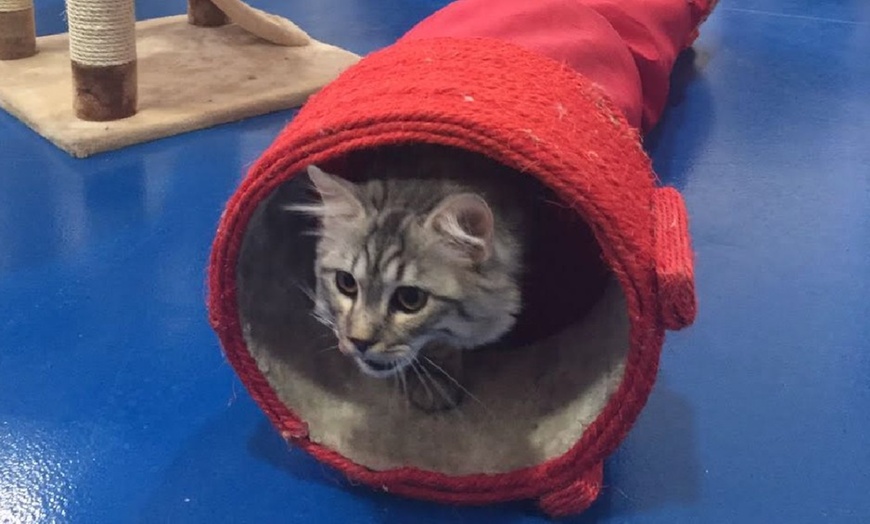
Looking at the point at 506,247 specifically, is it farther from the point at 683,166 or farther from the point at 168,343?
the point at 683,166

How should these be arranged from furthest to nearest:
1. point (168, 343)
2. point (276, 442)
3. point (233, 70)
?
point (233, 70)
point (168, 343)
point (276, 442)

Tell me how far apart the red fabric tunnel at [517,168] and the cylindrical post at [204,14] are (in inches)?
58.1

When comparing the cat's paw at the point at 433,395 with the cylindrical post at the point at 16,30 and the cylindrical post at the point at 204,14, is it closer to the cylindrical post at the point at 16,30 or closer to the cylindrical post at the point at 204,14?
the cylindrical post at the point at 16,30

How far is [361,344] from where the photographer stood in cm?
94

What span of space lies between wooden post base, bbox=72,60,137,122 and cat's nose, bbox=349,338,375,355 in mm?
1105

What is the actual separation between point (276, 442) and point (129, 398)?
20 centimetres

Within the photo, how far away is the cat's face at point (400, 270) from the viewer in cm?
93

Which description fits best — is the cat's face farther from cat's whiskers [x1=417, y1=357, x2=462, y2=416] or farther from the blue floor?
the blue floor

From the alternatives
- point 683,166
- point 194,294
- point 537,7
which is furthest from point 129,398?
point 683,166

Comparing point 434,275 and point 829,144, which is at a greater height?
point 434,275

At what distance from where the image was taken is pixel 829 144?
6.49ft

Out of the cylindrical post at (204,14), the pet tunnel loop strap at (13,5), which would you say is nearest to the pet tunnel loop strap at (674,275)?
the pet tunnel loop strap at (13,5)

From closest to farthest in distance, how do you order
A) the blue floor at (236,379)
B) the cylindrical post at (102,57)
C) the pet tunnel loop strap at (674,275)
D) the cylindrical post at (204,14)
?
1. the pet tunnel loop strap at (674,275)
2. the blue floor at (236,379)
3. the cylindrical post at (102,57)
4. the cylindrical post at (204,14)

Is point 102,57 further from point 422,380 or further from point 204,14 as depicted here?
point 422,380
